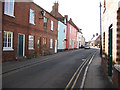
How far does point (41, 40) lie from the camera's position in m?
19.2

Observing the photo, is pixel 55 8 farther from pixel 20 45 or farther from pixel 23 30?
pixel 20 45

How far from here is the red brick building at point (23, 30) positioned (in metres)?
11.8

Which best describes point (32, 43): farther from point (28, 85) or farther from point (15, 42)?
point (28, 85)

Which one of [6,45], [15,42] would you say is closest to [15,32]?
[15,42]

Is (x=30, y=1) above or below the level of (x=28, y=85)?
above

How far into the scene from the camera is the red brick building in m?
11.8

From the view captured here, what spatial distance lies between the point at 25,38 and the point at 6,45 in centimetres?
335

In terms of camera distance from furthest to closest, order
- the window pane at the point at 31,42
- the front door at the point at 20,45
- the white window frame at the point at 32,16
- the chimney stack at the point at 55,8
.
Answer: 1. the chimney stack at the point at 55,8
2. the window pane at the point at 31,42
3. the white window frame at the point at 32,16
4. the front door at the point at 20,45

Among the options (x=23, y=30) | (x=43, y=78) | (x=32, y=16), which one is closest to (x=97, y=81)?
(x=43, y=78)

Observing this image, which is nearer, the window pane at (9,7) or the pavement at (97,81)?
the pavement at (97,81)

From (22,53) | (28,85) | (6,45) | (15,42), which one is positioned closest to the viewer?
(28,85)

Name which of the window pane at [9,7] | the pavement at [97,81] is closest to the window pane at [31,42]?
the window pane at [9,7]

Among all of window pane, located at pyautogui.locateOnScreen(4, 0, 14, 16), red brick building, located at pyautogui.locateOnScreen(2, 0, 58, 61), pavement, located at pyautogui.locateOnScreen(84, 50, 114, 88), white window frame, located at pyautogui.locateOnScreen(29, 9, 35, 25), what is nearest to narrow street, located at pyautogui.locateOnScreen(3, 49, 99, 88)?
pavement, located at pyautogui.locateOnScreen(84, 50, 114, 88)

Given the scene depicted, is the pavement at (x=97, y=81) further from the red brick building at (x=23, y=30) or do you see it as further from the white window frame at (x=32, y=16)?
the white window frame at (x=32, y=16)
